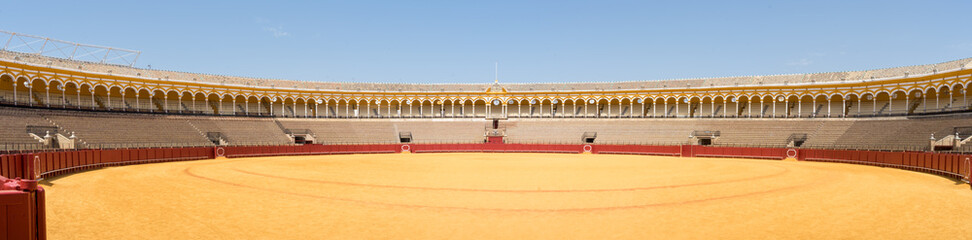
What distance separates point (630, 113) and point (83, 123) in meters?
48.2

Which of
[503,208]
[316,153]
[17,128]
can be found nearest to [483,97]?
[316,153]

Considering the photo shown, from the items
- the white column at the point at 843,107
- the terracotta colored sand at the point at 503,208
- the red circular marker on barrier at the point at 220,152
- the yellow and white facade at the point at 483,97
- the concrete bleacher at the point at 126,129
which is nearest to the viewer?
the terracotta colored sand at the point at 503,208

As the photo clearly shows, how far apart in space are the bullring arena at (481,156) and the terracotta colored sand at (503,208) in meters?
0.08

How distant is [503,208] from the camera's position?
34.7 feet

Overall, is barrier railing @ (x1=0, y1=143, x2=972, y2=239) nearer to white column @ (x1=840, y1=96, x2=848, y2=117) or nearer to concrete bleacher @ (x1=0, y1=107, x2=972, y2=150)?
concrete bleacher @ (x1=0, y1=107, x2=972, y2=150)

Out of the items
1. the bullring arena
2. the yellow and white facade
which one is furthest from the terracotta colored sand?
the yellow and white facade

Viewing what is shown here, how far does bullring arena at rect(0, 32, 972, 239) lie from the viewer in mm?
8750

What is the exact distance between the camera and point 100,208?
1016 centimetres

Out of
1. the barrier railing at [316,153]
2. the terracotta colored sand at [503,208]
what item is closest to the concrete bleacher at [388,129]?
the barrier railing at [316,153]

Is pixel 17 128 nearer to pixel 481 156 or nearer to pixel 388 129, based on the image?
pixel 481 156

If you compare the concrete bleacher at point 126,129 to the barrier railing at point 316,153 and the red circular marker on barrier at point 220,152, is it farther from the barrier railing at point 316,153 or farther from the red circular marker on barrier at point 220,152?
the barrier railing at point 316,153

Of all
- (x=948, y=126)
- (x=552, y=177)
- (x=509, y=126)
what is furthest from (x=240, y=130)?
(x=948, y=126)

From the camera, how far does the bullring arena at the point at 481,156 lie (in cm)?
875

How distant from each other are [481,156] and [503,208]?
2505cm
